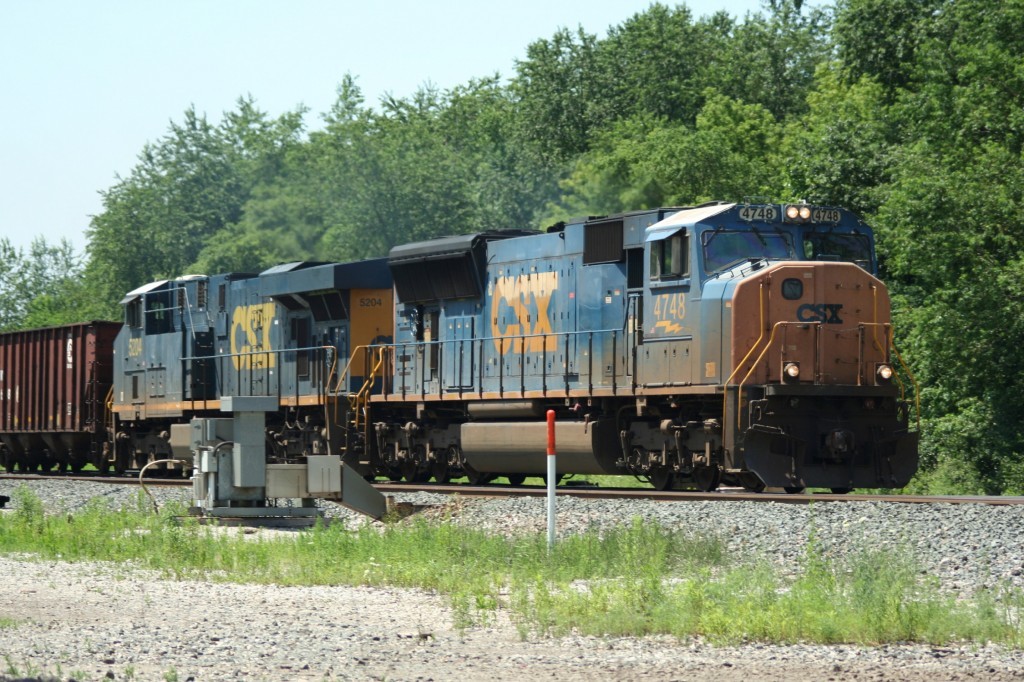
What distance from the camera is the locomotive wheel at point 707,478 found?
1758cm

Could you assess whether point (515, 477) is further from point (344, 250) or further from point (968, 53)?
point (344, 250)

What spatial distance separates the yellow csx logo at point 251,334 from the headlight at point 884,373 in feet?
38.1

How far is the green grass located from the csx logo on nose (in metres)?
4.86

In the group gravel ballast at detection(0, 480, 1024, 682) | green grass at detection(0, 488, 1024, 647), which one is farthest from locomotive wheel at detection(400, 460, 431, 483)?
gravel ballast at detection(0, 480, 1024, 682)

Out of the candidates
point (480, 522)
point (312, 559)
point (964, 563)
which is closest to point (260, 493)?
point (480, 522)

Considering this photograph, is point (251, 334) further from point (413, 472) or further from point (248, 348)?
point (413, 472)

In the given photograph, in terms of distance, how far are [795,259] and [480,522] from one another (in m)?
5.49

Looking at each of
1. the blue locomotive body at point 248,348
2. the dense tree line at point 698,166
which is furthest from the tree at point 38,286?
the blue locomotive body at point 248,348

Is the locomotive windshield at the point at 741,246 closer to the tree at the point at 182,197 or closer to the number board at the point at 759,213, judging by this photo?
the number board at the point at 759,213

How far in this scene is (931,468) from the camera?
27.1 meters

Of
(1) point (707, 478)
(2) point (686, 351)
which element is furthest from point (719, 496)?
(2) point (686, 351)

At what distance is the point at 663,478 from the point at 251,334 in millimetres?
10131

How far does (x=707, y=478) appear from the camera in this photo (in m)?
17.6

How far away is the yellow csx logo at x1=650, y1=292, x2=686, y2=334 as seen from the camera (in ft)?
57.9
